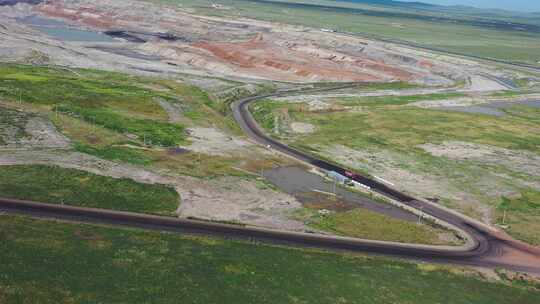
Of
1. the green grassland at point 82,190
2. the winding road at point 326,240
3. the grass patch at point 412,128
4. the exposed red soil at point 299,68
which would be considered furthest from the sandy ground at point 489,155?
the exposed red soil at point 299,68

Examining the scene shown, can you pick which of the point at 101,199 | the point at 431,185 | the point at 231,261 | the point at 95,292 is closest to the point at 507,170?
the point at 431,185

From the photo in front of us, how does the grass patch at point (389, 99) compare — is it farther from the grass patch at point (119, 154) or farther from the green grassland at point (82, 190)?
the green grassland at point (82, 190)

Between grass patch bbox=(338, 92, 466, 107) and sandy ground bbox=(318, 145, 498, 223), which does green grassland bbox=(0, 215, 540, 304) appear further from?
grass patch bbox=(338, 92, 466, 107)

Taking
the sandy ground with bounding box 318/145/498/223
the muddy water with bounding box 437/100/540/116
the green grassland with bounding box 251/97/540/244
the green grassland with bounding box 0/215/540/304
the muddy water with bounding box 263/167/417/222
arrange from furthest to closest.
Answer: the muddy water with bounding box 437/100/540/116 → the green grassland with bounding box 251/97/540/244 → the sandy ground with bounding box 318/145/498/223 → the muddy water with bounding box 263/167/417/222 → the green grassland with bounding box 0/215/540/304

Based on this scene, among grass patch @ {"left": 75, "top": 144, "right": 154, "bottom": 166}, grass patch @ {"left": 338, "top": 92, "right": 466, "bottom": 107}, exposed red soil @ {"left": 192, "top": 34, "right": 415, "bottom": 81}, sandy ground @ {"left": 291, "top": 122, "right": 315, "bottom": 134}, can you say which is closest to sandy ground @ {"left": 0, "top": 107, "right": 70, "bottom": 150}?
grass patch @ {"left": 75, "top": 144, "right": 154, "bottom": 166}

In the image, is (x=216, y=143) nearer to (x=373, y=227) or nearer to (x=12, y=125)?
(x=12, y=125)

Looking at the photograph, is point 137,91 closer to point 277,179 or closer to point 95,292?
point 277,179
